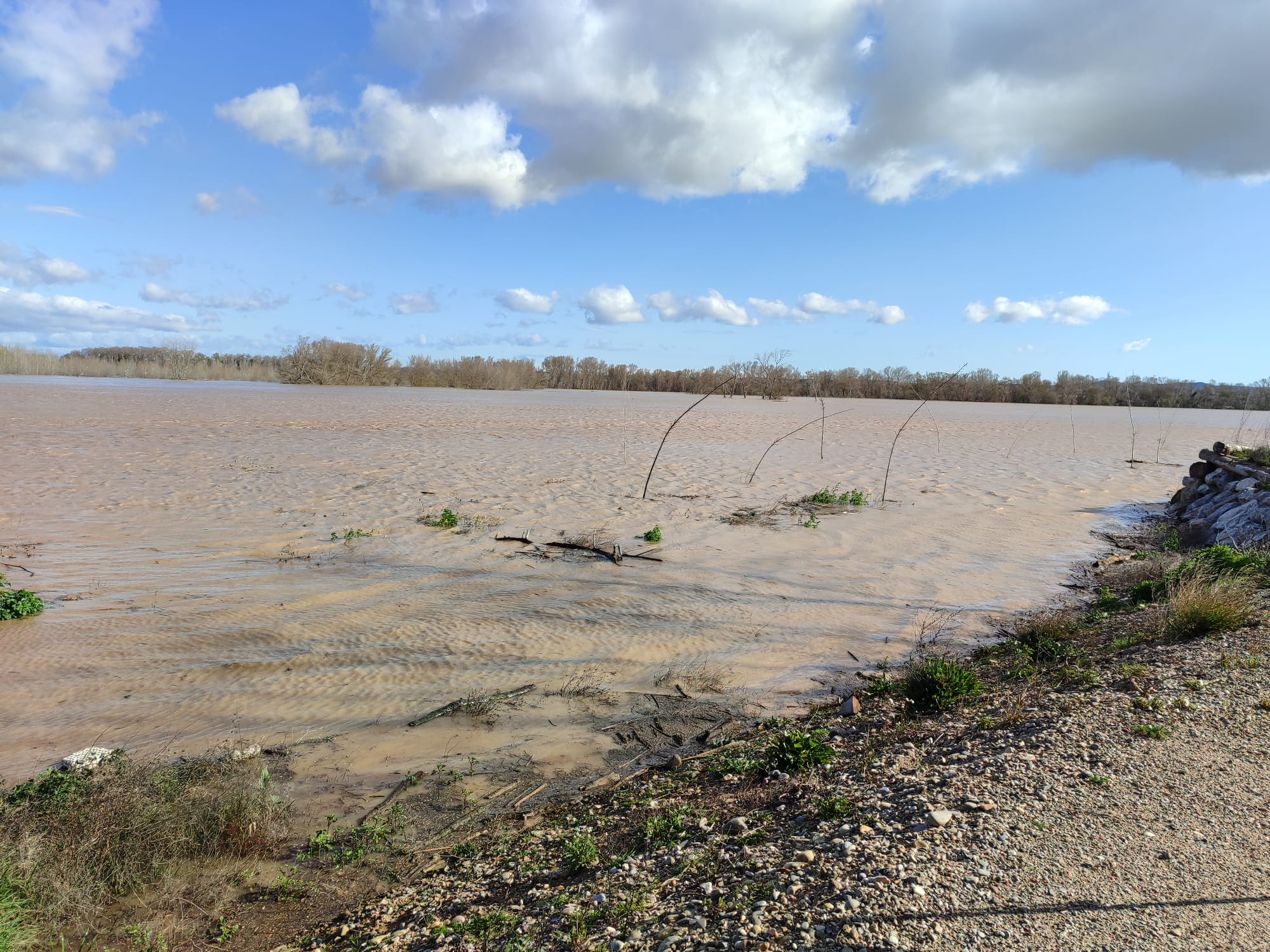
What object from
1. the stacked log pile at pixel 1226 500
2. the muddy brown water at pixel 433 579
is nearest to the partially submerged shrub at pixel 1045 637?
the muddy brown water at pixel 433 579

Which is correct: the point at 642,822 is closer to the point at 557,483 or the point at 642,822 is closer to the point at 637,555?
the point at 637,555

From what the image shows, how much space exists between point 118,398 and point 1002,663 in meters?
37.1

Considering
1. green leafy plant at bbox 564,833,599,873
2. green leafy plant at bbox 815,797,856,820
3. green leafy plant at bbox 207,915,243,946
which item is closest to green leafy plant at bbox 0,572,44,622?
green leafy plant at bbox 207,915,243,946

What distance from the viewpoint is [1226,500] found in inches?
428

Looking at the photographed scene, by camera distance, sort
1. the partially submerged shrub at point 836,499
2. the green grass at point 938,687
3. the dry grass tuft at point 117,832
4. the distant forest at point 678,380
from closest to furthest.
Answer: the dry grass tuft at point 117,832 → the green grass at point 938,687 → the partially submerged shrub at point 836,499 → the distant forest at point 678,380

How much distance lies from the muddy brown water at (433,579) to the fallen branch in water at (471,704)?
12 cm

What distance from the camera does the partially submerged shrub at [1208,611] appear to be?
5.29 metres

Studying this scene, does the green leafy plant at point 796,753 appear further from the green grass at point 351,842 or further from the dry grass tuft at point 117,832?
the dry grass tuft at point 117,832

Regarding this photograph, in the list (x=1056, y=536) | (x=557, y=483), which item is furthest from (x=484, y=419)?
(x=1056, y=536)

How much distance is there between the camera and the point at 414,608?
24.1ft

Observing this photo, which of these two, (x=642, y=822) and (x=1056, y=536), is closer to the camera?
(x=642, y=822)

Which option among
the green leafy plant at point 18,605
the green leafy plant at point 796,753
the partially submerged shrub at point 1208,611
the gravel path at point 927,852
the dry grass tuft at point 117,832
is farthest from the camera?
the green leafy plant at point 18,605

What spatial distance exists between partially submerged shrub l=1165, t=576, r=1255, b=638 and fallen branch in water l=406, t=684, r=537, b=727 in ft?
15.7

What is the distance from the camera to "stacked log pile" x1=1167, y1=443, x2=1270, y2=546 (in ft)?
29.9
